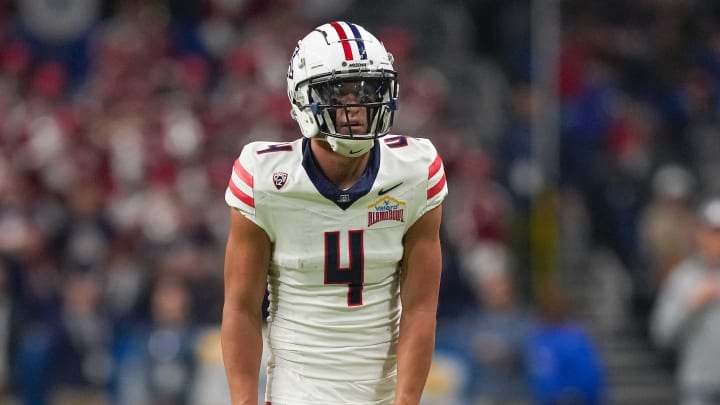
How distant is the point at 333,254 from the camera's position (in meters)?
3.25

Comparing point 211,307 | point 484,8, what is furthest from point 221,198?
point 484,8

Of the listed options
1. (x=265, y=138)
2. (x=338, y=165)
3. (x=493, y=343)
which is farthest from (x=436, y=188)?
(x=265, y=138)

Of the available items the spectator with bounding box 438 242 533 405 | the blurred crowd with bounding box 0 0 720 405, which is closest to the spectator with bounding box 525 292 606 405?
the blurred crowd with bounding box 0 0 720 405

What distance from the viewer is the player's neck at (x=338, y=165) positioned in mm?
3285

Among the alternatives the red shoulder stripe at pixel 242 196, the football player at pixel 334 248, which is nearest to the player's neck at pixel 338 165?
the football player at pixel 334 248

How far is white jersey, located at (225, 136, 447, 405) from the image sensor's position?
323 centimetres

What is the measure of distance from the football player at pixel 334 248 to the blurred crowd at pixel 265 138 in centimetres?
428

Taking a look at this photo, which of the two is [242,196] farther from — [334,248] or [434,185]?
[434,185]

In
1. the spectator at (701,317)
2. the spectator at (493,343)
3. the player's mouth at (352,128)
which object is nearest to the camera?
the player's mouth at (352,128)

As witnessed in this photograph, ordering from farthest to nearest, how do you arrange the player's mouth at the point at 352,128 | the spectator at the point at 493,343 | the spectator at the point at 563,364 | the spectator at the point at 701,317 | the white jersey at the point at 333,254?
the spectator at the point at 493,343
the spectator at the point at 563,364
the spectator at the point at 701,317
the white jersey at the point at 333,254
the player's mouth at the point at 352,128

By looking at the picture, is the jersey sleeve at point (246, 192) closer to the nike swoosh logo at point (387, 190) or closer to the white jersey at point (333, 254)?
the white jersey at point (333, 254)

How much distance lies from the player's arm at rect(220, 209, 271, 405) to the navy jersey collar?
20 cm

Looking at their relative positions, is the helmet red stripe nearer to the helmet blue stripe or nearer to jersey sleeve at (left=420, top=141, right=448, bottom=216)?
the helmet blue stripe

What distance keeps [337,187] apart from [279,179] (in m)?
0.16
